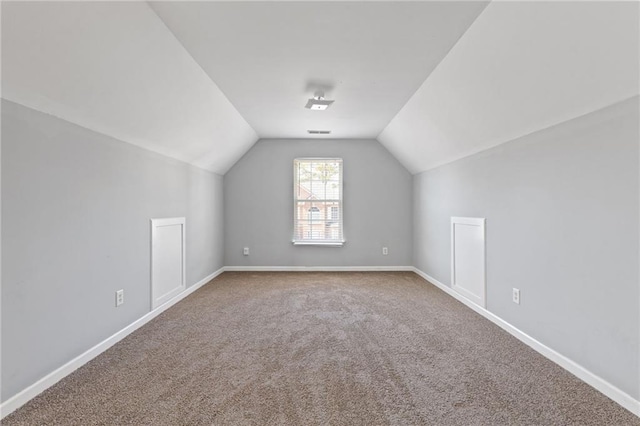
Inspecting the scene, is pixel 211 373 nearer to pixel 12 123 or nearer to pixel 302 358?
pixel 302 358

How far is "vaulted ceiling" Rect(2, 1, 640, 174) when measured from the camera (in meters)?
1.61

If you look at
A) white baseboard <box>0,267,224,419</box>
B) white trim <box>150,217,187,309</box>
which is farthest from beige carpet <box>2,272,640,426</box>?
white trim <box>150,217,187,309</box>

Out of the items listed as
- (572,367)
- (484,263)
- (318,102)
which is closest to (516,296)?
(484,263)

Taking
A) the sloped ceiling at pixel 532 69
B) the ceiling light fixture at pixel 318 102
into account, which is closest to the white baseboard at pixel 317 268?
the sloped ceiling at pixel 532 69

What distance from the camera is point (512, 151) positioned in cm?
278

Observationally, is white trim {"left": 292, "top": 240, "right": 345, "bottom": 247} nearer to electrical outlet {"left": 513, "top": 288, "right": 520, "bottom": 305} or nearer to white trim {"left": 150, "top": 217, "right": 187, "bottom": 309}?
white trim {"left": 150, "top": 217, "right": 187, "bottom": 309}

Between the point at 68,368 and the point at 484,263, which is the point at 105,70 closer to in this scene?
the point at 68,368

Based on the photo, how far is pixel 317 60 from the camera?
2.53 m

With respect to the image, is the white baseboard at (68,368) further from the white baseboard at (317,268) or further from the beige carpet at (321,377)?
the white baseboard at (317,268)

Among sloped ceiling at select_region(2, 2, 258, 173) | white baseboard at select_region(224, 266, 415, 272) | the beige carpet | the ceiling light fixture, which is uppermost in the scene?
the ceiling light fixture

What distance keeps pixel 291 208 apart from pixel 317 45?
3.40 m

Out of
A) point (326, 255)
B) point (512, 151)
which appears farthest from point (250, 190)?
point (512, 151)

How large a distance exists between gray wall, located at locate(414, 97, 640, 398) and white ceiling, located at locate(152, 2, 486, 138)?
42.8 inches

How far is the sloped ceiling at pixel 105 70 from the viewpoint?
1.54 metres
